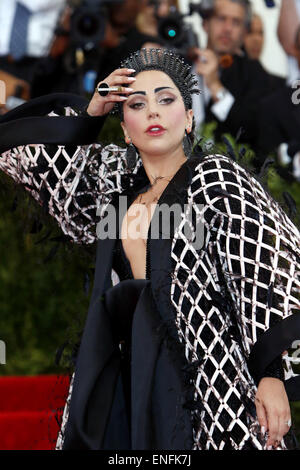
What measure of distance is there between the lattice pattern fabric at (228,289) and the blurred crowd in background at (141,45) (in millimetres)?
3012

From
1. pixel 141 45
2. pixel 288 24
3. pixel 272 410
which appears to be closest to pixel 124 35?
pixel 141 45

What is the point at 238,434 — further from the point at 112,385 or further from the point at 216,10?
the point at 216,10

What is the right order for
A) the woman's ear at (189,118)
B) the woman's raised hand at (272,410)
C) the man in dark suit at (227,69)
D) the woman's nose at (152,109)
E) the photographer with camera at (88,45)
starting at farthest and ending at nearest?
the photographer with camera at (88,45)
the man in dark suit at (227,69)
the woman's ear at (189,118)
the woman's nose at (152,109)
the woman's raised hand at (272,410)

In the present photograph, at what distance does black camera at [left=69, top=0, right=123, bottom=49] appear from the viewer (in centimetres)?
559

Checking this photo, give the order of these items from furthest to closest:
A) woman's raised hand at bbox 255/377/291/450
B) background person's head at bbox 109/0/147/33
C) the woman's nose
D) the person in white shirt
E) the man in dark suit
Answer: background person's head at bbox 109/0/147/33 < the person in white shirt < the man in dark suit < the woman's nose < woman's raised hand at bbox 255/377/291/450

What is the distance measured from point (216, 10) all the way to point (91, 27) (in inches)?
37.2

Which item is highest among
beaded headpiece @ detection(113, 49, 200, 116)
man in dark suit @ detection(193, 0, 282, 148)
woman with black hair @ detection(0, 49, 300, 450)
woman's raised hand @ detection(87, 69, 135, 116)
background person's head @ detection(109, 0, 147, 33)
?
background person's head @ detection(109, 0, 147, 33)

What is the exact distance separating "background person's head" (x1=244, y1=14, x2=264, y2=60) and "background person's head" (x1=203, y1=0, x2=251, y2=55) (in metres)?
0.10

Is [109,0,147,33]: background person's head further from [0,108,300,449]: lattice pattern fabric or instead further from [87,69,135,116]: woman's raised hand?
[0,108,300,449]: lattice pattern fabric

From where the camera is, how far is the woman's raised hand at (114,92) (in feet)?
7.89

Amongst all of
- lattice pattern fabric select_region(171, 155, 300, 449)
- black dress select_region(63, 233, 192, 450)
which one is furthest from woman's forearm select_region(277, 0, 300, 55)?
black dress select_region(63, 233, 192, 450)

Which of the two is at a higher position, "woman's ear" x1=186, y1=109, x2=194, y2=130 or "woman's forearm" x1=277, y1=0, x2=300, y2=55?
"woman's forearm" x1=277, y1=0, x2=300, y2=55

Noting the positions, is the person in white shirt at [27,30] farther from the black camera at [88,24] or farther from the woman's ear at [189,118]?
the woman's ear at [189,118]

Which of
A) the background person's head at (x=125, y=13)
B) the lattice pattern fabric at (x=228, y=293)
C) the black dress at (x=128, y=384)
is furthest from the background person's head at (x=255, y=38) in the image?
the black dress at (x=128, y=384)
